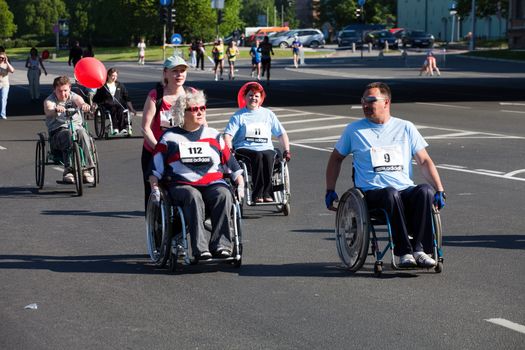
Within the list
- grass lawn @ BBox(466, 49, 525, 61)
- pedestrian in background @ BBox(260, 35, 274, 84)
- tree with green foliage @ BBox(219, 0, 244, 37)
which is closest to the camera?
pedestrian in background @ BBox(260, 35, 274, 84)

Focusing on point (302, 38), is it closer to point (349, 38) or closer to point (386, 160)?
point (349, 38)

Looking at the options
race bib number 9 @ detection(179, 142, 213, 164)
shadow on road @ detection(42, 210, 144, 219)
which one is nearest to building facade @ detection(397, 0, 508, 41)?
shadow on road @ detection(42, 210, 144, 219)

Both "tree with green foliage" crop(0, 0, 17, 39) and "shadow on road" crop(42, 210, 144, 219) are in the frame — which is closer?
"shadow on road" crop(42, 210, 144, 219)

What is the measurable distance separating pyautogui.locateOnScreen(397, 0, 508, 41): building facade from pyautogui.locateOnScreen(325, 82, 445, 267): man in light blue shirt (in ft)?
370

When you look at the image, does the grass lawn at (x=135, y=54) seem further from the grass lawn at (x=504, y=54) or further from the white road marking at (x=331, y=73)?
the white road marking at (x=331, y=73)

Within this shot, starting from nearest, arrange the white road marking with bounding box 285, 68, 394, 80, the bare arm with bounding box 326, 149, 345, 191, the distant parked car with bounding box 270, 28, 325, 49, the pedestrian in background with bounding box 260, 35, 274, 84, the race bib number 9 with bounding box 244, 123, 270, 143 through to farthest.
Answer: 1. the bare arm with bounding box 326, 149, 345, 191
2. the race bib number 9 with bounding box 244, 123, 270, 143
3. the pedestrian in background with bounding box 260, 35, 274, 84
4. the white road marking with bounding box 285, 68, 394, 80
5. the distant parked car with bounding box 270, 28, 325, 49

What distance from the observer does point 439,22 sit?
14125 centimetres

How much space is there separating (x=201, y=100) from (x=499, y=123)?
18123 millimetres

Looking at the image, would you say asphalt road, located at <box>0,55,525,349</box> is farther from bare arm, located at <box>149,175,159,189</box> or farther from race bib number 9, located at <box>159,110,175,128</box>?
race bib number 9, located at <box>159,110,175,128</box>

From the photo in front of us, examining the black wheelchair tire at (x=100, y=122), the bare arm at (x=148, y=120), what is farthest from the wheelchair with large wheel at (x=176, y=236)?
the black wheelchair tire at (x=100, y=122)

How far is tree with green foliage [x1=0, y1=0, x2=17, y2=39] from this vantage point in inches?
5433

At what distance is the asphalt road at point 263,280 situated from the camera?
23.7ft

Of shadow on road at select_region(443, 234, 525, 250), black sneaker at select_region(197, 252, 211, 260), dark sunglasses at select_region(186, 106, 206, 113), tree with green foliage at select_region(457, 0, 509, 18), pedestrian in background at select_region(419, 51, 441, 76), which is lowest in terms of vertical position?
pedestrian in background at select_region(419, 51, 441, 76)

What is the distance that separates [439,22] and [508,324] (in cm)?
13650
